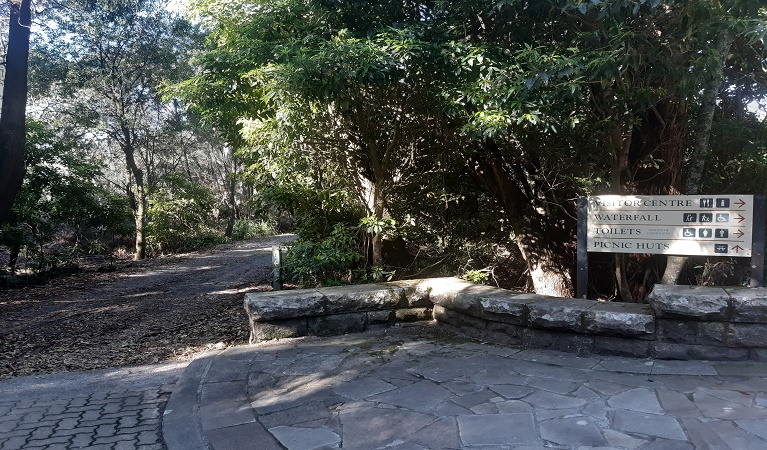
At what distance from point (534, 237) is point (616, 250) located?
103 inches

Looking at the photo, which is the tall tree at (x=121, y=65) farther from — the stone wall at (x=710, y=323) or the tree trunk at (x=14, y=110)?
the stone wall at (x=710, y=323)

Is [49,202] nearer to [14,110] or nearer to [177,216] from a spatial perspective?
[14,110]

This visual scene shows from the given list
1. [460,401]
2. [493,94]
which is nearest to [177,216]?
[493,94]

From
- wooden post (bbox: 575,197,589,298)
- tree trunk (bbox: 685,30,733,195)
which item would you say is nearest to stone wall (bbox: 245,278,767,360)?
wooden post (bbox: 575,197,589,298)

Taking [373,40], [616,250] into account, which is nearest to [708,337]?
[616,250]

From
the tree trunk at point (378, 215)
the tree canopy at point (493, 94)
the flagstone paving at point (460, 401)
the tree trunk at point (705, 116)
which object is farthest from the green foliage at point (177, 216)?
the tree trunk at point (705, 116)

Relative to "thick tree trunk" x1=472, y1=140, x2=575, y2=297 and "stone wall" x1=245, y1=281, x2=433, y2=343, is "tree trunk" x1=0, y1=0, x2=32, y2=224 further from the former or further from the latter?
"thick tree trunk" x1=472, y1=140, x2=575, y2=297

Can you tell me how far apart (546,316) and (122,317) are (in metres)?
6.66

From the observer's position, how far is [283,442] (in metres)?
3.39

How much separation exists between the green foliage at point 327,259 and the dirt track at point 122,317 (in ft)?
3.54

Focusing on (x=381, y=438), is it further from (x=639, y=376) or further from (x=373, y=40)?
(x=373, y=40)

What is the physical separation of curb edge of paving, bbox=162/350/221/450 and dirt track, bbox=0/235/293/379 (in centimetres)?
132

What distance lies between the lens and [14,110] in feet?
29.1

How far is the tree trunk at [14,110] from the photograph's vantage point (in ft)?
28.7
